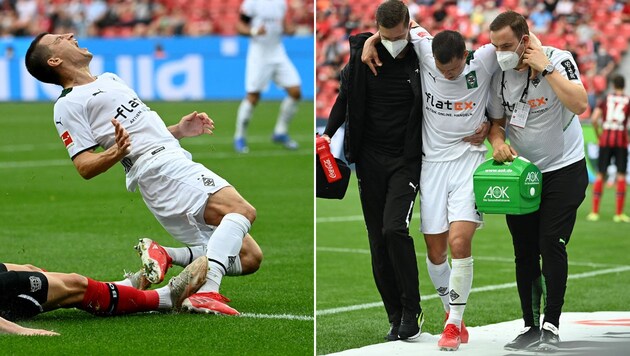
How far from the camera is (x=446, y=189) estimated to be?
6.83 m

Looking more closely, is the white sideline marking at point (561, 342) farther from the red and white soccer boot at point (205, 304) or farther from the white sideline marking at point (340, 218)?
the white sideline marking at point (340, 218)

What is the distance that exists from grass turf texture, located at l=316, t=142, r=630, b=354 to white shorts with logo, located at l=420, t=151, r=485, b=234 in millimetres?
886

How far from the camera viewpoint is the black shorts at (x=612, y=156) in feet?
53.5

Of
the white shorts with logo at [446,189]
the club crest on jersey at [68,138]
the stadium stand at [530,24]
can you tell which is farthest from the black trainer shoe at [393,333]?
the stadium stand at [530,24]

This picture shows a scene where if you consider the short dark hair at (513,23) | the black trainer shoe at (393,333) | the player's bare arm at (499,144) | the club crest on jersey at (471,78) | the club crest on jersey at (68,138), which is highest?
the short dark hair at (513,23)

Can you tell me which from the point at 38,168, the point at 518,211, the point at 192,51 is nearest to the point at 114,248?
the point at 518,211

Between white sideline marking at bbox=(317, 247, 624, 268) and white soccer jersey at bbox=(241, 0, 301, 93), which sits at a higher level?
white soccer jersey at bbox=(241, 0, 301, 93)

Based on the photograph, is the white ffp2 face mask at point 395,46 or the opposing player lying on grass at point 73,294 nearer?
the opposing player lying on grass at point 73,294

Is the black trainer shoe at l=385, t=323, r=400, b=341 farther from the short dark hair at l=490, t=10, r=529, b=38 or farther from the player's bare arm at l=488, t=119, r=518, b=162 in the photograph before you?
the short dark hair at l=490, t=10, r=529, b=38

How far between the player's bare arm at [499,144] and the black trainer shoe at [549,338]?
97cm

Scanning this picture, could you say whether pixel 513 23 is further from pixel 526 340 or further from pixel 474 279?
pixel 474 279

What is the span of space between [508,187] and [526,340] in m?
1.03

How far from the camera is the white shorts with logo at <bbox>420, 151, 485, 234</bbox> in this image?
6750 mm

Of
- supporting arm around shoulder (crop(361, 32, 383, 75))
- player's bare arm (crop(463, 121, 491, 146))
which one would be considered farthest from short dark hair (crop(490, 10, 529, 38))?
supporting arm around shoulder (crop(361, 32, 383, 75))
